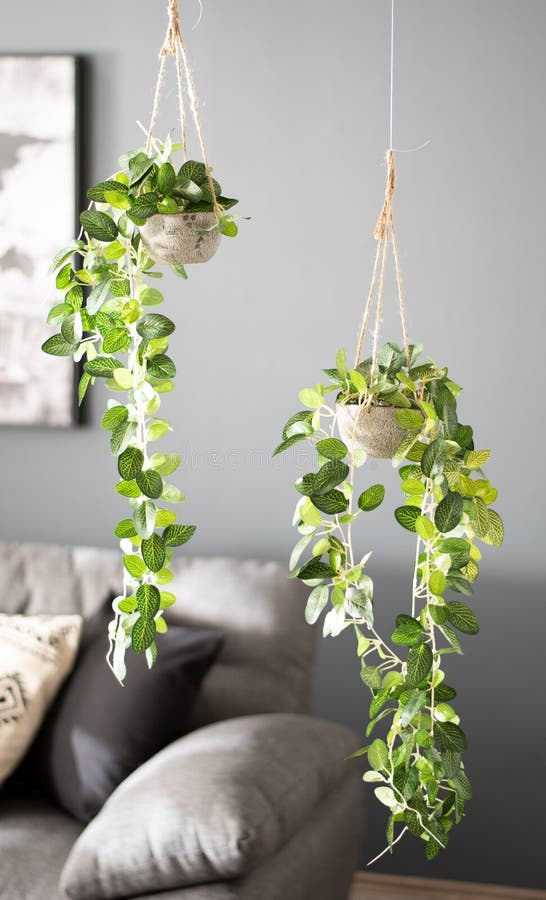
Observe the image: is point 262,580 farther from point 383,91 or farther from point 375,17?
point 375,17

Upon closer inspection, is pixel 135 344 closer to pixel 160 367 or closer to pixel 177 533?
pixel 160 367

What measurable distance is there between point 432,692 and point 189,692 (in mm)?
969

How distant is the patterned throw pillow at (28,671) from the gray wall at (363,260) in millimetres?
612

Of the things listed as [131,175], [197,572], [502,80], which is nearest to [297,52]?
[502,80]

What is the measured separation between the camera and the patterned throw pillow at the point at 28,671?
1.99 meters

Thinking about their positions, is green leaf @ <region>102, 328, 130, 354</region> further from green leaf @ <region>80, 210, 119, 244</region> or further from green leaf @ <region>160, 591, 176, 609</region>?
green leaf @ <region>160, 591, 176, 609</region>

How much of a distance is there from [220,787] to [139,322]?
824mm

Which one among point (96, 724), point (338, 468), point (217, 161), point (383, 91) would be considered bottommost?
point (96, 724)

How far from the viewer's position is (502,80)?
241 cm

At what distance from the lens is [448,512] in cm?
108

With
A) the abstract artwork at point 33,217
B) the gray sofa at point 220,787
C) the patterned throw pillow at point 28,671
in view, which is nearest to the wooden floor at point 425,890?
the gray sofa at point 220,787

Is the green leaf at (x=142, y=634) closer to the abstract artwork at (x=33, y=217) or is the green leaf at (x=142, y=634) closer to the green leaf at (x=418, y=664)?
the green leaf at (x=418, y=664)

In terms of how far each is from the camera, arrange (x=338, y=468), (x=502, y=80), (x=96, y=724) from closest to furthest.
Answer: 1. (x=338, y=468)
2. (x=96, y=724)
3. (x=502, y=80)

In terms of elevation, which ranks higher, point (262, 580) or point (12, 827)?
point (262, 580)
